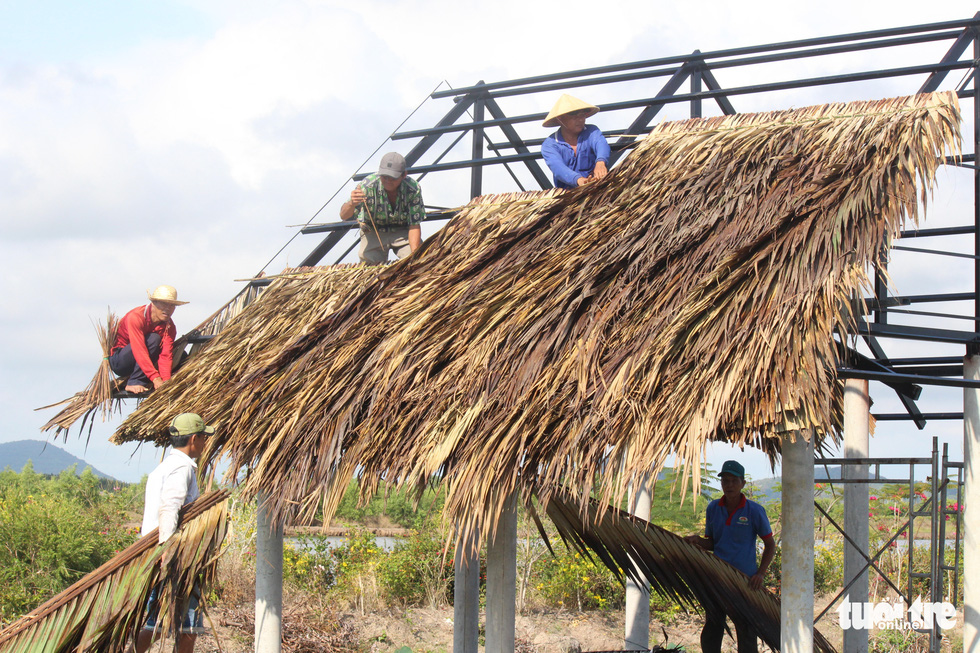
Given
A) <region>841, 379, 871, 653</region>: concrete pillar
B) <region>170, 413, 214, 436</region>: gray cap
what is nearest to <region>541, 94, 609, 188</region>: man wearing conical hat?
<region>841, 379, 871, 653</region>: concrete pillar

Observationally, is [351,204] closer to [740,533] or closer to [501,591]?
[501,591]

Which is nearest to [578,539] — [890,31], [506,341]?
[506,341]

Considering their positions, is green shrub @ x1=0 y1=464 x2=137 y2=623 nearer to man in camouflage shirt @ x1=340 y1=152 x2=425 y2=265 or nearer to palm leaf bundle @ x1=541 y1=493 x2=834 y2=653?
man in camouflage shirt @ x1=340 y1=152 x2=425 y2=265

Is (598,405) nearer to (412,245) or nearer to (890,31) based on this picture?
(412,245)

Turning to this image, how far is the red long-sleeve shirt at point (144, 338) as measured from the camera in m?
7.73

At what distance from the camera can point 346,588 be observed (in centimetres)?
1131

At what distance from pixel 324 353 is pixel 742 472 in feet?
9.95

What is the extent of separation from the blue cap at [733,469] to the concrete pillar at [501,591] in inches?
73.4

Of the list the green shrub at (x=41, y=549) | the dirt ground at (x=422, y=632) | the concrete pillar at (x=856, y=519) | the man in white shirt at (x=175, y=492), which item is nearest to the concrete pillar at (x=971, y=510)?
the concrete pillar at (x=856, y=519)

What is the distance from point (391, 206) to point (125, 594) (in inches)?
153

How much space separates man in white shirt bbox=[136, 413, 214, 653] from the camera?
496 centimetres

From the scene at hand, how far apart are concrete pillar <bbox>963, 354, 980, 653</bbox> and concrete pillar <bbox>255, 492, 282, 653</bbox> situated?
4.36m

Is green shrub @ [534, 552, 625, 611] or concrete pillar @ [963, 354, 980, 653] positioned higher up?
concrete pillar @ [963, 354, 980, 653]

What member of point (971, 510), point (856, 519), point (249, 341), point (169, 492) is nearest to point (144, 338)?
point (249, 341)
